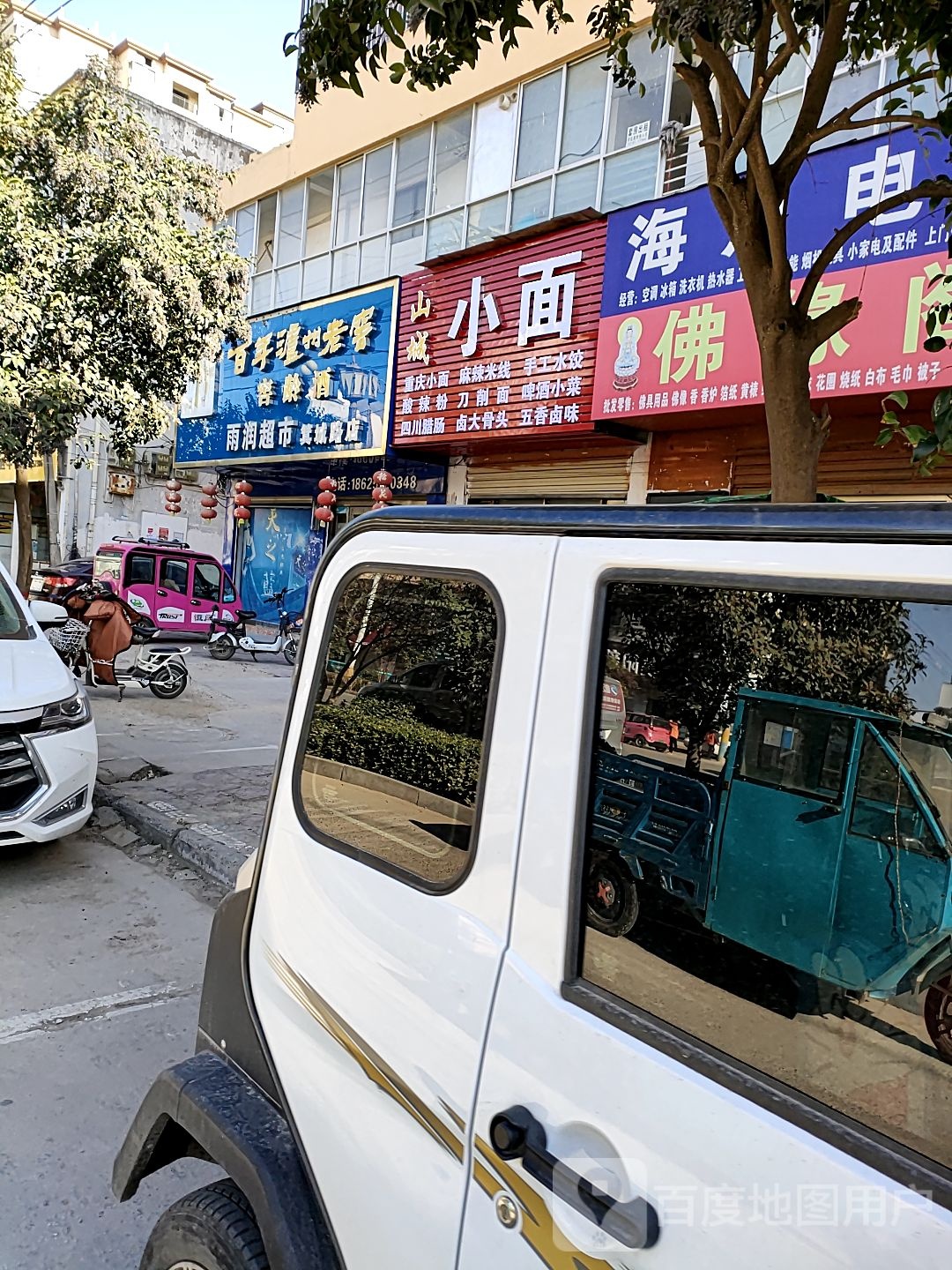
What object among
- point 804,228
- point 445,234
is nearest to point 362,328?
point 445,234

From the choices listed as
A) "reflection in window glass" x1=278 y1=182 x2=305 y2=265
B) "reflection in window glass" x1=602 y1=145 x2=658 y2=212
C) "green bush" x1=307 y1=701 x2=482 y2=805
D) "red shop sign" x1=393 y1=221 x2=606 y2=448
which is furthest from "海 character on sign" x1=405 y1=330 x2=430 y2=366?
"green bush" x1=307 y1=701 x2=482 y2=805

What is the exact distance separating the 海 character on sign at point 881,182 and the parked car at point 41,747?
286 inches

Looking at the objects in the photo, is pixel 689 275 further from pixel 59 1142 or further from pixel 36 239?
pixel 59 1142

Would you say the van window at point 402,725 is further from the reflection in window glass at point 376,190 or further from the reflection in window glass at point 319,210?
the reflection in window glass at point 319,210

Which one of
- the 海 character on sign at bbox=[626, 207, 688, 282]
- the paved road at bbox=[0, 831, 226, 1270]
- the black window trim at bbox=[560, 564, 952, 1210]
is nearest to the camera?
the black window trim at bbox=[560, 564, 952, 1210]

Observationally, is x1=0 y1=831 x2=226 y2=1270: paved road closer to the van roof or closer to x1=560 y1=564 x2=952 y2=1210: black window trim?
x1=560 y1=564 x2=952 y2=1210: black window trim

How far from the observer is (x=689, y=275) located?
8.45 m

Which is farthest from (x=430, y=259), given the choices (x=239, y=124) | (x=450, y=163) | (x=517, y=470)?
(x=239, y=124)

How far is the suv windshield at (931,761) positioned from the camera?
97cm

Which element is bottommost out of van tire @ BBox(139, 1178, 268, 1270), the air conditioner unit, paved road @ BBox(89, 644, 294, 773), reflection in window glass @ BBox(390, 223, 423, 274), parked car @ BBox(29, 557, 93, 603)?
paved road @ BBox(89, 644, 294, 773)

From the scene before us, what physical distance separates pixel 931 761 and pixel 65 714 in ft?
14.5

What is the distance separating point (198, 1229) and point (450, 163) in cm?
1319

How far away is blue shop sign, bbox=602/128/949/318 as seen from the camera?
694cm

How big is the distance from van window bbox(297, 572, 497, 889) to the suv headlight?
335 centimetres
